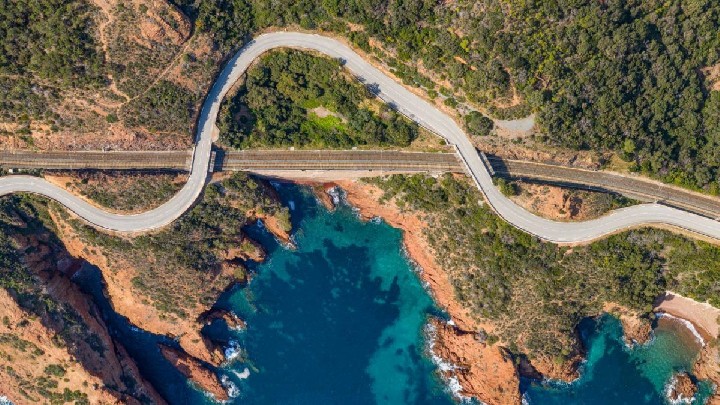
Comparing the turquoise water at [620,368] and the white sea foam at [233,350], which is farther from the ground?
the turquoise water at [620,368]

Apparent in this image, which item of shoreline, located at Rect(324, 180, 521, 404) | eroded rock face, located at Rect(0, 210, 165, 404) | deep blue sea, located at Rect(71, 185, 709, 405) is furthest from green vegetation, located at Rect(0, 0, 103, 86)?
shoreline, located at Rect(324, 180, 521, 404)

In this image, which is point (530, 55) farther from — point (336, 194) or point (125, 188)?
point (125, 188)

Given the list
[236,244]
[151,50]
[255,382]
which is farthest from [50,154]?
[255,382]

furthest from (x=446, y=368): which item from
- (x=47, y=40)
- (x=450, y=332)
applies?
(x=47, y=40)

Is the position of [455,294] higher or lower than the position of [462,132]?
lower

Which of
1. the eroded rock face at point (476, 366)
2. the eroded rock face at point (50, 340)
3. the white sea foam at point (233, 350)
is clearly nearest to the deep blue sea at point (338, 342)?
the white sea foam at point (233, 350)

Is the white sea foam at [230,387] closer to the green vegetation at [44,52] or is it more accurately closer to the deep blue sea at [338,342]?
the deep blue sea at [338,342]

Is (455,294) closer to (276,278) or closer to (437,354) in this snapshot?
(437,354)
